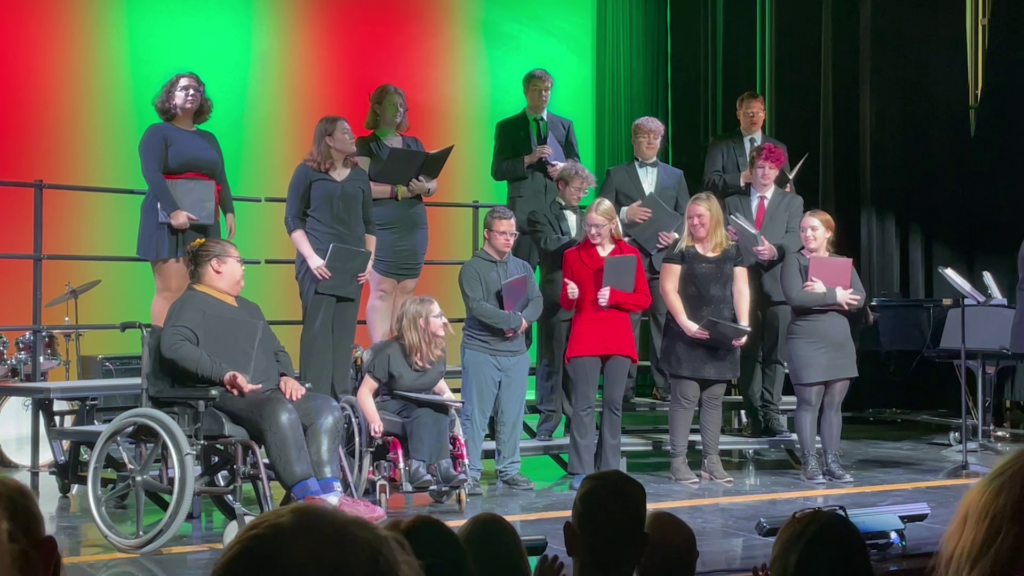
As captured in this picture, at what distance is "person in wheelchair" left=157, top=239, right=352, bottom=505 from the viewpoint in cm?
364

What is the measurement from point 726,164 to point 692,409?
147cm

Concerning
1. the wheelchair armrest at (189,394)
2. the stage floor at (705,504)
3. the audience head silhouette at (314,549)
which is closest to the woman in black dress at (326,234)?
the stage floor at (705,504)

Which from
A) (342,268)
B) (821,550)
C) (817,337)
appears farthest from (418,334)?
(821,550)

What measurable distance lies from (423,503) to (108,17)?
14.6 ft

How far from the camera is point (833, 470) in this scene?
505 cm

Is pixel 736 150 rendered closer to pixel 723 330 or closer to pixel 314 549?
pixel 723 330

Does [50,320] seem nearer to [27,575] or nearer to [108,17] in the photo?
[108,17]

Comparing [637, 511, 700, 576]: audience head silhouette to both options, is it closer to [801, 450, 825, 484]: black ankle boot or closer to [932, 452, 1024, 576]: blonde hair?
[932, 452, 1024, 576]: blonde hair

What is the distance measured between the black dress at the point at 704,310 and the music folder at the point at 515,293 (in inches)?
26.1

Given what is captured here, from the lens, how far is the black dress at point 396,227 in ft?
17.0

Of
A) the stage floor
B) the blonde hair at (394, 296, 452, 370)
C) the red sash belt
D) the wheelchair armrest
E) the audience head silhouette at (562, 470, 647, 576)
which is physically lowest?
the stage floor

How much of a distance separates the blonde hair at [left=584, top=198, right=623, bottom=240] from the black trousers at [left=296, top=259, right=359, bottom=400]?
1.10 meters

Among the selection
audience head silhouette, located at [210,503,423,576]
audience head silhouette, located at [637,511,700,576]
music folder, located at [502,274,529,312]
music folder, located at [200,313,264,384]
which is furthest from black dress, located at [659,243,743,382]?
audience head silhouette, located at [210,503,423,576]

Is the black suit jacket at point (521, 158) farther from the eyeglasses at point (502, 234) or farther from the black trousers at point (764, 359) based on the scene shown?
the black trousers at point (764, 359)
